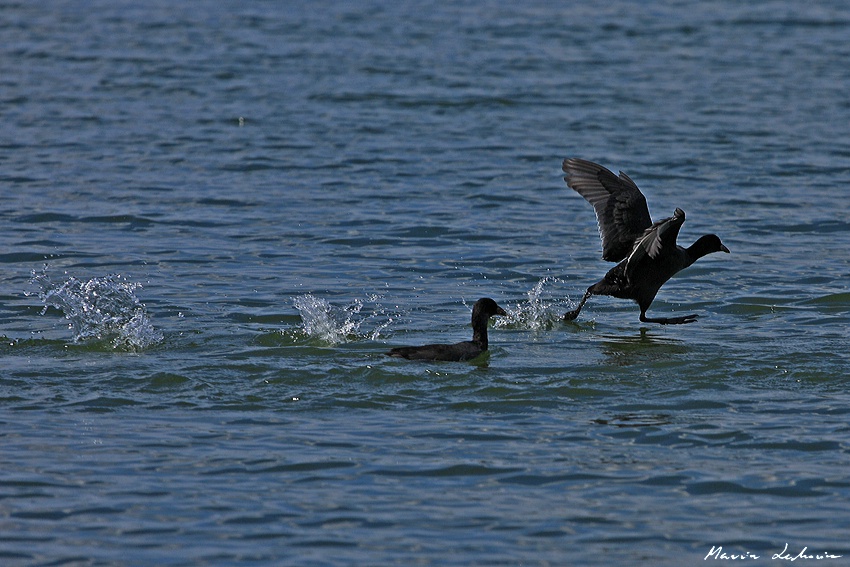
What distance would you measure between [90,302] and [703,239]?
4561mm

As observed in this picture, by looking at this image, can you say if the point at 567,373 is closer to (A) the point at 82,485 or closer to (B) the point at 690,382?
(B) the point at 690,382

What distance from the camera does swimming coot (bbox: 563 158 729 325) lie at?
9781mm

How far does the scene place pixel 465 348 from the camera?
845cm

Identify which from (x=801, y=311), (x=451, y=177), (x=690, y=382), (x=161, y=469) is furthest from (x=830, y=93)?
(x=161, y=469)

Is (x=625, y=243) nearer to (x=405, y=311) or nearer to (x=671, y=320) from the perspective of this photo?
(x=671, y=320)

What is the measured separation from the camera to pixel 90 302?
380 inches

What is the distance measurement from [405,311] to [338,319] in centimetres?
69

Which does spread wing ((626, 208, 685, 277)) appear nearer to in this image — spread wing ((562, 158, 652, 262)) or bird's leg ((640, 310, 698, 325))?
spread wing ((562, 158, 652, 262))

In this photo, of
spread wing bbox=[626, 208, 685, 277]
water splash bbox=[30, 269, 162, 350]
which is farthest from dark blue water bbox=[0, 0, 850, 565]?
spread wing bbox=[626, 208, 685, 277]

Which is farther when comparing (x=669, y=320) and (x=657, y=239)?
(x=669, y=320)

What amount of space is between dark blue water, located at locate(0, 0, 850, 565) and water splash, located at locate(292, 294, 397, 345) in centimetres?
3

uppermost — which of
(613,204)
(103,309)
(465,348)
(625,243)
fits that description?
(613,204)
